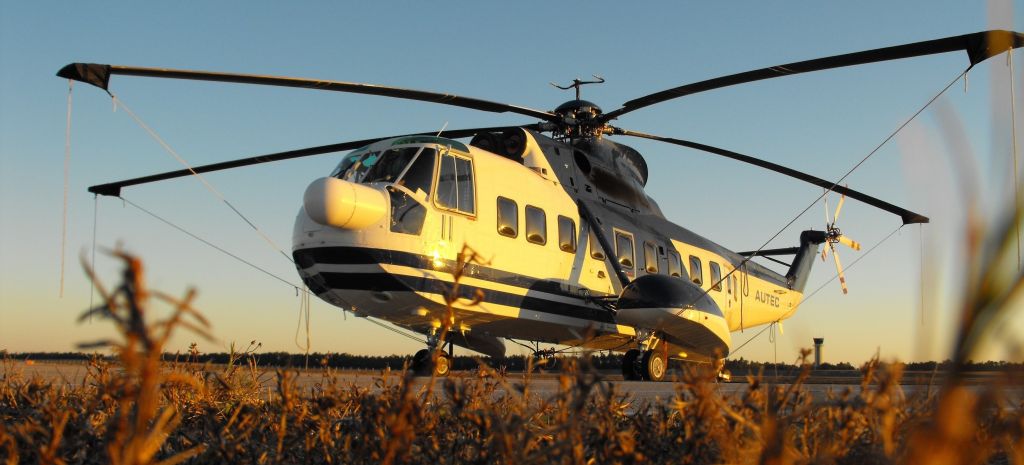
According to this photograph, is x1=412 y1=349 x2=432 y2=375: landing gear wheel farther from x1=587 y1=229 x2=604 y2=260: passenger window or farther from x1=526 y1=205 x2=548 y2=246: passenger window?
x1=587 y1=229 x2=604 y2=260: passenger window

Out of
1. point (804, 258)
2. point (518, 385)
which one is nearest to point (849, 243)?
point (804, 258)

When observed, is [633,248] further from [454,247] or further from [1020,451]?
[1020,451]

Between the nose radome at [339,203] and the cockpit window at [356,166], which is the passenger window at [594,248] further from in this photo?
the nose radome at [339,203]

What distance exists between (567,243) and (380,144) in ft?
10.7

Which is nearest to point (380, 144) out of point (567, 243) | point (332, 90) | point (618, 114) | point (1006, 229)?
point (332, 90)

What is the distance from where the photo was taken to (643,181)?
15.9 m

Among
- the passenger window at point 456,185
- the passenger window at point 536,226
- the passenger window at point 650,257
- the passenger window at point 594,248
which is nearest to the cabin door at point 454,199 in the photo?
the passenger window at point 456,185

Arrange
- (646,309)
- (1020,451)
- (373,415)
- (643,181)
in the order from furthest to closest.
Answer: (643,181) → (646,309) → (373,415) → (1020,451)

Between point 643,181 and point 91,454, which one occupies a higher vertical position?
point 643,181

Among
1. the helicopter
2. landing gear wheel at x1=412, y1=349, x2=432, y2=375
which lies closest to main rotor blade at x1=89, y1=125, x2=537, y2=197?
the helicopter

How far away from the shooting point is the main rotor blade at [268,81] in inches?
347

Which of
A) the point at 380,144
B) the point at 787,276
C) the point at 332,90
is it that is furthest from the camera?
the point at 787,276

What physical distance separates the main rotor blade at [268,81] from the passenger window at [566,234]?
6.28ft

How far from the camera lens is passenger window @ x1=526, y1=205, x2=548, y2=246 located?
1207 cm
